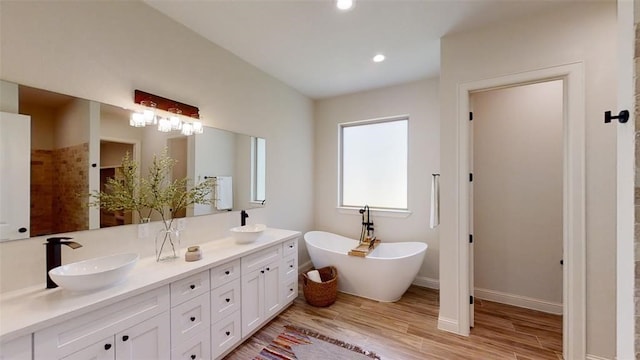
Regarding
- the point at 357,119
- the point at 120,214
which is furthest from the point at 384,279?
the point at 120,214

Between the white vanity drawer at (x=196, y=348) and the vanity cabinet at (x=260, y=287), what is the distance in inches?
13.5

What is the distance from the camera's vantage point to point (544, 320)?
2.46 metres

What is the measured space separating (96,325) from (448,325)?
270 centimetres

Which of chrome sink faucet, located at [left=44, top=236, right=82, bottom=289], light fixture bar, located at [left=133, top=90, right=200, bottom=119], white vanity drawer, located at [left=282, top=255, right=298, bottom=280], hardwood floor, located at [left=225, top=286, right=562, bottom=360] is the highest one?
light fixture bar, located at [left=133, top=90, right=200, bottom=119]

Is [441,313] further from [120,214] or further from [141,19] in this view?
[141,19]

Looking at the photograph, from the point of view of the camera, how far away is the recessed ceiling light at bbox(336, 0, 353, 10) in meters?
1.82

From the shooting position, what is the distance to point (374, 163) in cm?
382

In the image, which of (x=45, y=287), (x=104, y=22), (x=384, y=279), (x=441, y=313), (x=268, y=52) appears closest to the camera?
(x=45, y=287)

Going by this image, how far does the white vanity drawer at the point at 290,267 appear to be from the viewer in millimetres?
2553

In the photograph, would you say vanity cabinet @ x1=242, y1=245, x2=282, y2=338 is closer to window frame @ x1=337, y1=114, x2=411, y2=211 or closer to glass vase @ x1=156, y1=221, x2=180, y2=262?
glass vase @ x1=156, y1=221, x2=180, y2=262

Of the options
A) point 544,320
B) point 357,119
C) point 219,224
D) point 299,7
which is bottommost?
point 544,320

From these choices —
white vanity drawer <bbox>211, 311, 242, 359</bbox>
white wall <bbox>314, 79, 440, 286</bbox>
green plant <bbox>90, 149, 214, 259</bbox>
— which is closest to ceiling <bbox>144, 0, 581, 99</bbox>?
white wall <bbox>314, 79, 440, 286</bbox>

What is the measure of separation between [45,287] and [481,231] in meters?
3.96

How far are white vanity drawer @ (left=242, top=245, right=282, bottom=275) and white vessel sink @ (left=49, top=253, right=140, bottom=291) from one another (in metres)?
0.80
